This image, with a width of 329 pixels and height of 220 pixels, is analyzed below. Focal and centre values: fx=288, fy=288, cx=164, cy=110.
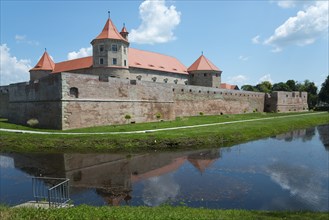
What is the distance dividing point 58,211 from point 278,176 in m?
8.62

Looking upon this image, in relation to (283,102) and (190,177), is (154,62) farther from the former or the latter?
(190,177)

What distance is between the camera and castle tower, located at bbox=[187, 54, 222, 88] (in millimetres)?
42938

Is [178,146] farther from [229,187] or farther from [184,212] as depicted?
[184,212]

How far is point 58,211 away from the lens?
19.1ft

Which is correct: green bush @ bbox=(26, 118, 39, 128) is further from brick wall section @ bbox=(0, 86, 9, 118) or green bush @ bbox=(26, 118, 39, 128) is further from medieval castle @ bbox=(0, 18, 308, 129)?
brick wall section @ bbox=(0, 86, 9, 118)

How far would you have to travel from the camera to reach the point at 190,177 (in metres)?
11.1

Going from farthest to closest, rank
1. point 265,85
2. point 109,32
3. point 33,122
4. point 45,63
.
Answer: point 265,85 → point 45,63 → point 109,32 → point 33,122

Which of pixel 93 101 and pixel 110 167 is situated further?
pixel 93 101

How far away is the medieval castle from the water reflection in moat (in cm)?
653

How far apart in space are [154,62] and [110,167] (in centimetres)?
2988

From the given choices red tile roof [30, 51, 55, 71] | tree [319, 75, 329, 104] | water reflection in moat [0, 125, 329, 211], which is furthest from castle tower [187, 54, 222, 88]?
tree [319, 75, 329, 104]

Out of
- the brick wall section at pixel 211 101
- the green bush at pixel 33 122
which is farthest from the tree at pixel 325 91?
the green bush at pixel 33 122

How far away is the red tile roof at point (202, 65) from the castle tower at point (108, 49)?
1530 cm

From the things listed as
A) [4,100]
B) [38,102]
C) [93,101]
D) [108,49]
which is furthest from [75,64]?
[93,101]
